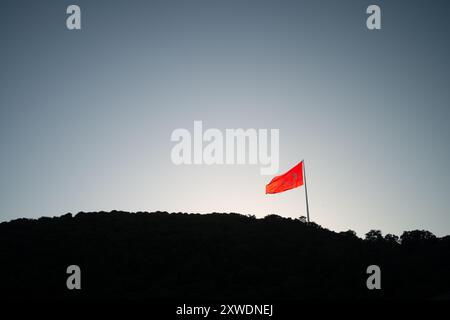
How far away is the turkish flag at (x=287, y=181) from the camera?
1127 inches

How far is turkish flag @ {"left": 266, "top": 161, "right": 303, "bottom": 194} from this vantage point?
2862 cm

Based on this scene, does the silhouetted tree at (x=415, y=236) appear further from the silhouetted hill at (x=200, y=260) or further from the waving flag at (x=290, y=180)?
the waving flag at (x=290, y=180)

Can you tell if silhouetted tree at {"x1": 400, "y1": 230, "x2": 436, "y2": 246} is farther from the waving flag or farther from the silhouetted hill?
the waving flag

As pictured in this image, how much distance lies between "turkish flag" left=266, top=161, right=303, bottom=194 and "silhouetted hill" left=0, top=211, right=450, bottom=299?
687 centimetres

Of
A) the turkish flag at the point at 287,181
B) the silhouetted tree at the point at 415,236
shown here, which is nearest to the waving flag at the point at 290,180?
the turkish flag at the point at 287,181

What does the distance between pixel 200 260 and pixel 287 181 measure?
10.9 m

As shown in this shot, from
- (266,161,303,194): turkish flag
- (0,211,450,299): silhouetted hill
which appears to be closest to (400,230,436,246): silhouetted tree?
(0,211,450,299): silhouetted hill

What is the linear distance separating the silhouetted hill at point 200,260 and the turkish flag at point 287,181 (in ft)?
22.5

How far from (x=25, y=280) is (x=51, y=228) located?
13.2 metres

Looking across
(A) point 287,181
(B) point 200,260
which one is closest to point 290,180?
(A) point 287,181

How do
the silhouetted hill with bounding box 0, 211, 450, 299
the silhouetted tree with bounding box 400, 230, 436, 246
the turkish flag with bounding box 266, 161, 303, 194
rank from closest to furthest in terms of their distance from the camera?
the silhouetted hill with bounding box 0, 211, 450, 299
the turkish flag with bounding box 266, 161, 303, 194
the silhouetted tree with bounding box 400, 230, 436, 246

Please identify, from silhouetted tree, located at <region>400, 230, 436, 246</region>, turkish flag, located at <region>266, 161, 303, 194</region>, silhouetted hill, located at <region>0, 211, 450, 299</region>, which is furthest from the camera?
silhouetted tree, located at <region>400, 230, 436, 246</region>

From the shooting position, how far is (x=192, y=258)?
3422 cm
